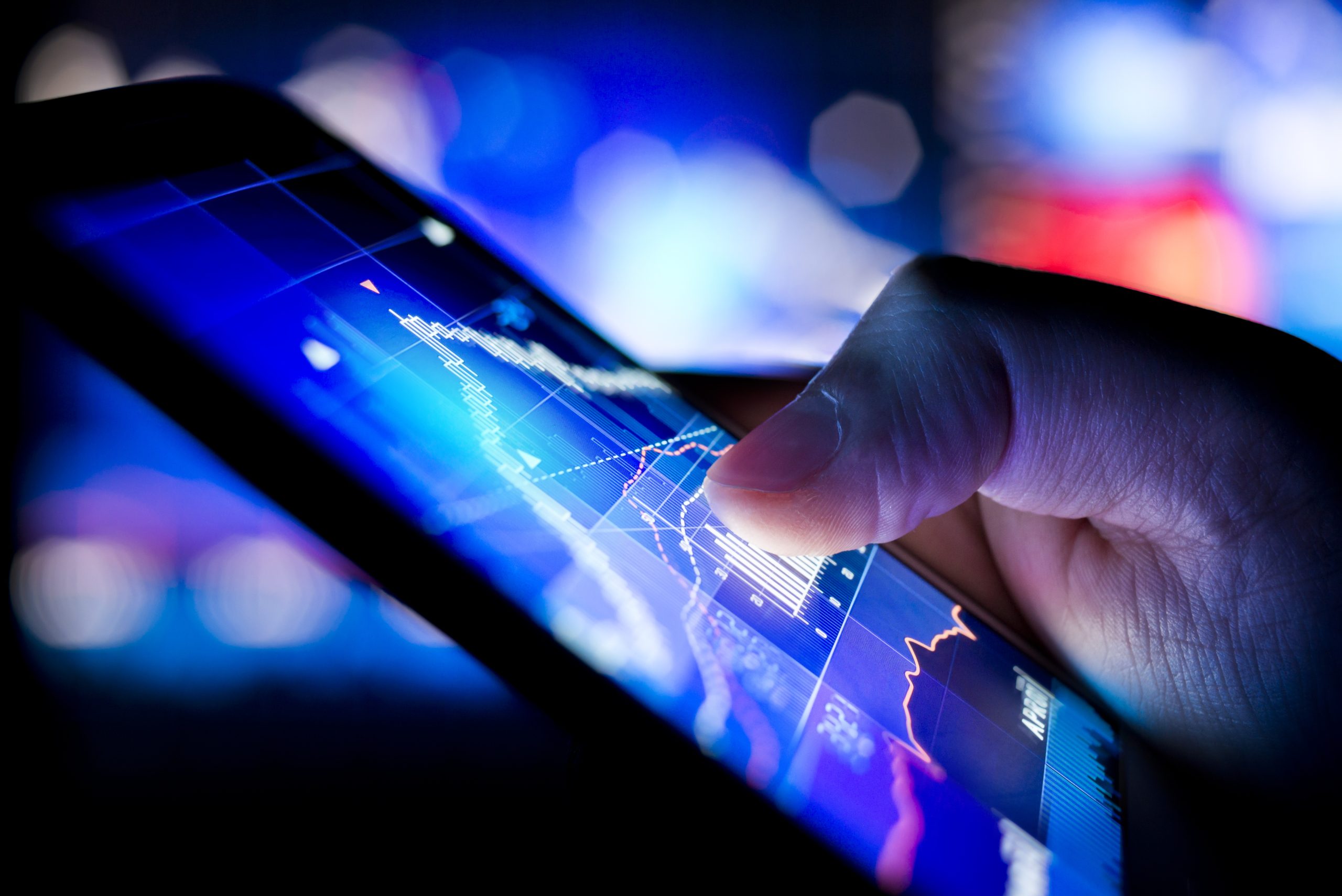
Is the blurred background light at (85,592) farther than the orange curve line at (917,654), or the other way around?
the blurred background light at (85,592)

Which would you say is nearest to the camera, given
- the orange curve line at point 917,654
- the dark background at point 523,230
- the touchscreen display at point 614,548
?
the touchscreen display at point 614,548

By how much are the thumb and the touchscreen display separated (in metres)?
0.06

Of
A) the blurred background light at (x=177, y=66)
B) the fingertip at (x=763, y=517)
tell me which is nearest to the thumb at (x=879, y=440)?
the fingertip at (x=763, y=517)

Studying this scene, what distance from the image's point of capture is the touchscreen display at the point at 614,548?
1.48 feet

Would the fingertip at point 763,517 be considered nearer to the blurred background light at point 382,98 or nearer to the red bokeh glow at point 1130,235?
the red bokeh glow at point 1130,235

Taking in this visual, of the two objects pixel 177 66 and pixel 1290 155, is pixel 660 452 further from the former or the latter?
pixel 1290 155

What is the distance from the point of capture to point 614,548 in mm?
560

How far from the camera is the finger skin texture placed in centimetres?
65

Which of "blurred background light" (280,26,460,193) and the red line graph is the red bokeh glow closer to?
the red line graph

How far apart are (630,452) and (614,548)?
0.17 metres

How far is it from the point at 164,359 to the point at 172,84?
444mm

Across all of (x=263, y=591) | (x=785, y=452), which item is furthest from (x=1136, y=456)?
(x=263, y=591)

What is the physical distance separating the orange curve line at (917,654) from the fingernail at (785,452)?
230 mm

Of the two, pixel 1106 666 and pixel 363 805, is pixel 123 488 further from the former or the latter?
pixel 1106 666
